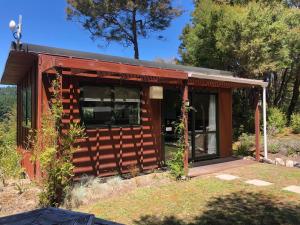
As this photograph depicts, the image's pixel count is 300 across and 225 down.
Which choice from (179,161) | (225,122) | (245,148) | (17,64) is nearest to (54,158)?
(179,161)

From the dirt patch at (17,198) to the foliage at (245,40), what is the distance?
414 inches

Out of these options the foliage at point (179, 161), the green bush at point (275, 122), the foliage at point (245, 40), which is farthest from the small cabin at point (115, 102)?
the green bush at point (275, 122)

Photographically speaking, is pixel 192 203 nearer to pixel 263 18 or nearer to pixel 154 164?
pixel 154 164

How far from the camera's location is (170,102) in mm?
9617

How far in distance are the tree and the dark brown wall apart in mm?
10460

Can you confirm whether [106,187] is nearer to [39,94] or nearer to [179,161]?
[179,161]

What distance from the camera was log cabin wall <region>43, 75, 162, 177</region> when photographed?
7.50 meters

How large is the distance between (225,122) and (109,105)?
16.1 feet

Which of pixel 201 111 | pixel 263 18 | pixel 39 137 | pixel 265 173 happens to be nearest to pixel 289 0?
pixel 263 18

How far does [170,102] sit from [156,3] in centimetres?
1243

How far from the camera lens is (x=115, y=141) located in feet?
27.2

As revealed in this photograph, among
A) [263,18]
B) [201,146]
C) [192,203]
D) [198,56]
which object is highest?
[263,18]

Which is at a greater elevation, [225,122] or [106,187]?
[225,122]

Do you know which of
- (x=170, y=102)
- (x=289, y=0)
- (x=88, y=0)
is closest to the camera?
(x=170, y=102)
